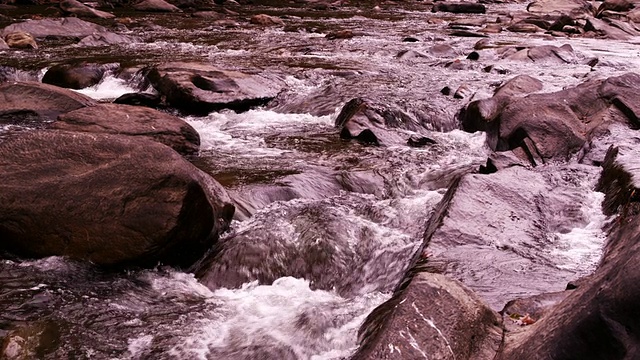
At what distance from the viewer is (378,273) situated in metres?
6.12

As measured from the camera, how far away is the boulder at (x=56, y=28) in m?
19.5

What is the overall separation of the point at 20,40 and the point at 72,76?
17.1 feet

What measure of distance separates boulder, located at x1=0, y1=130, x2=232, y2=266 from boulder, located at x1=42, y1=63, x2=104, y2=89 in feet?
25.4

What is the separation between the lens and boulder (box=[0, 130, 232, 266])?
583 centimetres

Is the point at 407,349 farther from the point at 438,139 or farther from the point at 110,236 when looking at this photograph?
the point at 438,139

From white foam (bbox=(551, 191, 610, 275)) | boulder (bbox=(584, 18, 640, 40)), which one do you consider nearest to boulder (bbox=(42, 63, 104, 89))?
white foam (bbox=(551, 191, 610, 275))

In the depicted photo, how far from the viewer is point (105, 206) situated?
587 centimetres

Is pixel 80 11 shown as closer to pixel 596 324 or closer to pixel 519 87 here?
pixel 519 87

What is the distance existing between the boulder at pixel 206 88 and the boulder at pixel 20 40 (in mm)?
6758

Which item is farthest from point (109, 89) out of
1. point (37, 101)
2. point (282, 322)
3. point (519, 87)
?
point (282, 322)

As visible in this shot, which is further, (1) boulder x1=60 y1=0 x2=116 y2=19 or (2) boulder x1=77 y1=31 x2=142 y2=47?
(1) boulder x1=60 y1=0 x2=116 y2=19

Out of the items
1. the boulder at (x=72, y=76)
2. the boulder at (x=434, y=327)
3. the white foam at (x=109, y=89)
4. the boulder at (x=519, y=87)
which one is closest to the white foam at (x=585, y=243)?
the boulder at (x=434, y=327)

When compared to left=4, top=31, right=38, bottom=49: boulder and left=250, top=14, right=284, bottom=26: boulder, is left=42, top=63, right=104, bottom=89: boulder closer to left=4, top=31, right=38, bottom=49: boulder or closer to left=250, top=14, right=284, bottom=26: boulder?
left=4, top=31, right=38, bottom=49: boulder

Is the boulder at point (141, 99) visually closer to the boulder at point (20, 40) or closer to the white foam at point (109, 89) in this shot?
the white foam at point (109, 89)
